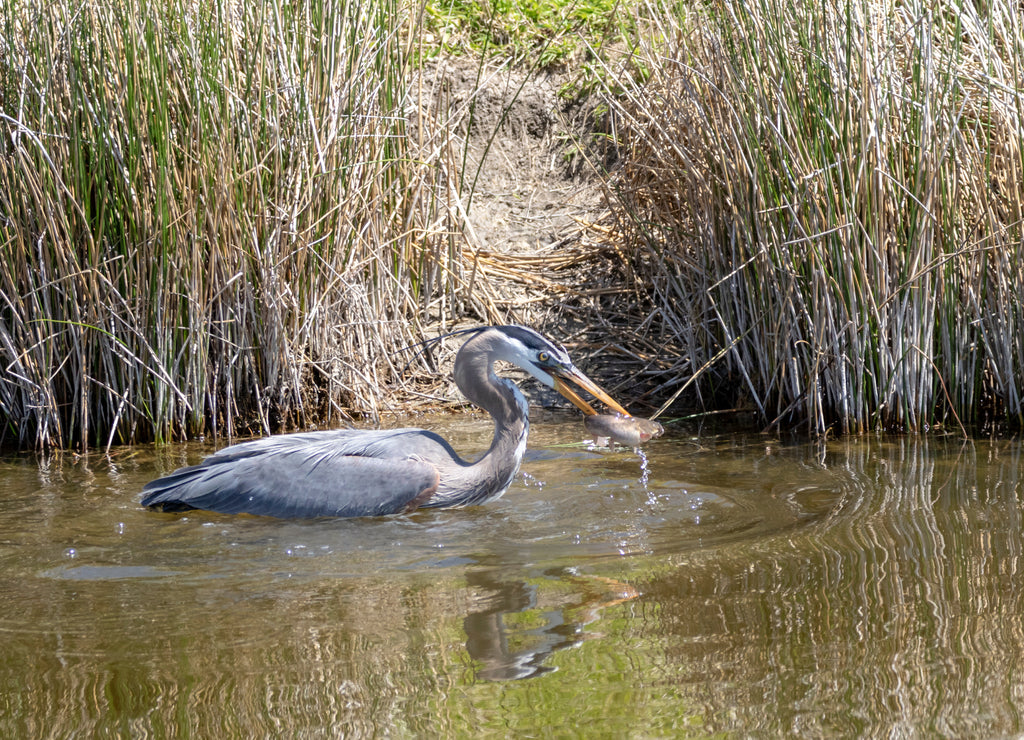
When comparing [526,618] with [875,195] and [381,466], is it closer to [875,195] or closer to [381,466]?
[381,466]

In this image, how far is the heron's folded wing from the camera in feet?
16.3

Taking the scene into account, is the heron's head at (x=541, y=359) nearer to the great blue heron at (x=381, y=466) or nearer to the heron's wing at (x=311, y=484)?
the great blue heron at (x=381, y=466)

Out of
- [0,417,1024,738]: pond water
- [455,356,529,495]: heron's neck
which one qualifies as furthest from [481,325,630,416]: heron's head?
[0,417,1024,738]: pond water

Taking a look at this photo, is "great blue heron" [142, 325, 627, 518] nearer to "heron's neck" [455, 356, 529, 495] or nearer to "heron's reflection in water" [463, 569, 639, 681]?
"heron's neck" [455, 356, 529, 495]

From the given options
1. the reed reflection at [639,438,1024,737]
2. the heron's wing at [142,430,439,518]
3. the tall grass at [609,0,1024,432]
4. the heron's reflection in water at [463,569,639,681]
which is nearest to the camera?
the reed reflection at [639,438,1024,737]

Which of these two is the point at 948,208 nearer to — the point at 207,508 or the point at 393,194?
the point at 393,194

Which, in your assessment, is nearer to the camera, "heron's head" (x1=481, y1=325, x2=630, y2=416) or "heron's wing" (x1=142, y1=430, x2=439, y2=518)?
"heron's wing" (x1=142, y1=430, x2=439, y2=518)

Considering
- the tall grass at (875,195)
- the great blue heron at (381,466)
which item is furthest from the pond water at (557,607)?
the tall grass at (875,195)

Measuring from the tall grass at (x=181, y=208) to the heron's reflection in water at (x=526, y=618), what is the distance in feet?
8.35

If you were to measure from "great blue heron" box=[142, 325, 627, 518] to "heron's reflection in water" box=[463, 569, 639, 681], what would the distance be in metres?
1.12

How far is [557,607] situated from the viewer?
3568 millimetres

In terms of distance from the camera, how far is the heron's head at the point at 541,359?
5.26 metres

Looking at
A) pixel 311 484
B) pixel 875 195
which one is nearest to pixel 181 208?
pixel 311 484

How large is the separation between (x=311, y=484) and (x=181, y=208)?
168 centimetres
